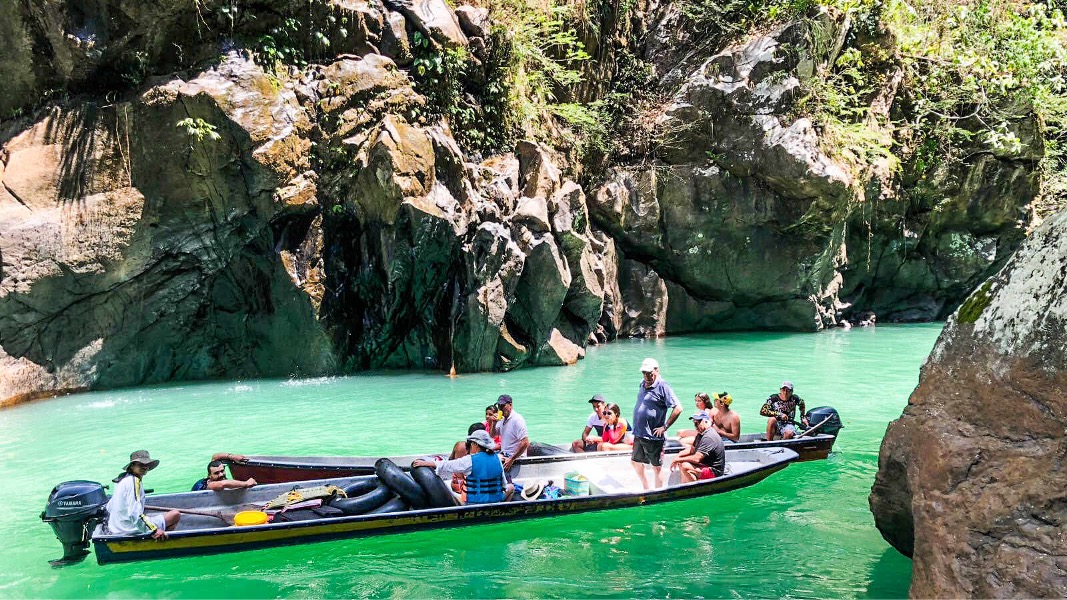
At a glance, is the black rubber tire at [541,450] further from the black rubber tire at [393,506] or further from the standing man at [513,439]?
the black rubber tire at [393,506]

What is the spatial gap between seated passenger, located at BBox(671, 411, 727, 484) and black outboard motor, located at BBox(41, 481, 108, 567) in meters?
6.36

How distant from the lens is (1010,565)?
4.15 metres

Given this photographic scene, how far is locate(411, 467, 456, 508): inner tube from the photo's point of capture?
24.6 feet

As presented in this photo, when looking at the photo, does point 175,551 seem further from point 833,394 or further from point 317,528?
point 833,394

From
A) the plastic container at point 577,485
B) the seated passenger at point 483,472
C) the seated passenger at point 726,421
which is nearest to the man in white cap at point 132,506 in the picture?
the seated passenger at point 483,472

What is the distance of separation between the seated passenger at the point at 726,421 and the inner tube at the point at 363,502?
487 cm

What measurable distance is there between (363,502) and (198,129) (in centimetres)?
1173

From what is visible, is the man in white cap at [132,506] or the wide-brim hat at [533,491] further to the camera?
the wide-brim hat at [533,491]

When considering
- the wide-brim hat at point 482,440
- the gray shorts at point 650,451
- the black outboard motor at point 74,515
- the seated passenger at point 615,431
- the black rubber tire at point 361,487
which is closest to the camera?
the black outboard motor at point 74,515

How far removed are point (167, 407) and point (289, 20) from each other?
9.55m

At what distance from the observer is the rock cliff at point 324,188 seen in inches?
609

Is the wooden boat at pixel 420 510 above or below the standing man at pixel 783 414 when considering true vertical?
below

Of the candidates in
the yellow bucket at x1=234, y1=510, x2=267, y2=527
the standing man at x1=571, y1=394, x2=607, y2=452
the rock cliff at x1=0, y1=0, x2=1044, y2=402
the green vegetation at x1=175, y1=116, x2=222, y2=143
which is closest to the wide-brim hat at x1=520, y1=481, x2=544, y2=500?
the standing man at x1=571, y1=394, x2=607, y2=452

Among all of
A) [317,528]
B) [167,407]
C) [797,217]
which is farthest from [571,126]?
[317,528]
